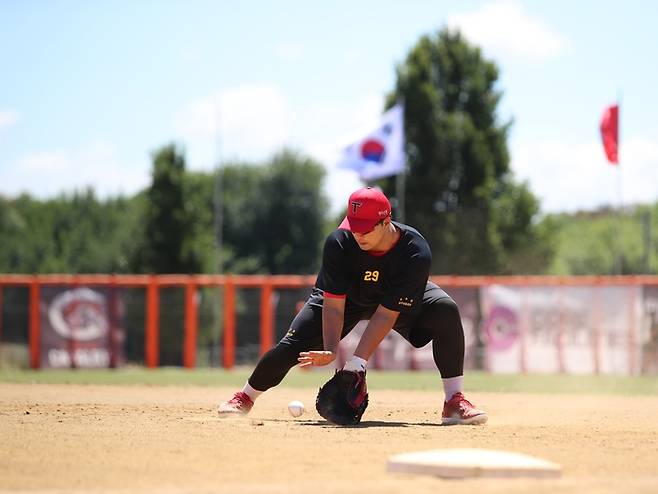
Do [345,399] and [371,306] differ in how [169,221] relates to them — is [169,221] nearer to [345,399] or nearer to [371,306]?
[371,306]

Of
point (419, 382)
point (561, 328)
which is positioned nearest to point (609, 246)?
point (561, 328)

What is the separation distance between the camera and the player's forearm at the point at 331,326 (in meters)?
8.59

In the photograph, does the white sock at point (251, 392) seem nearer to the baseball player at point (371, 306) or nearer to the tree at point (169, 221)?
the baseball player at point (371, 306)

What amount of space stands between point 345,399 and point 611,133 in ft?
68.9

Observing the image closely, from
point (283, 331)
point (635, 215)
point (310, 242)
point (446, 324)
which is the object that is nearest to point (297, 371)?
point (283, 331)

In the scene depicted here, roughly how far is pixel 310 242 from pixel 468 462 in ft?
202

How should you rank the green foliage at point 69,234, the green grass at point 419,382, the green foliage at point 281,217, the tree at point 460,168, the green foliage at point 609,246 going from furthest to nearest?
1. the green foliage at point 609,246
2. the green foliage at point 281,217
3. the green foliage at point 69,234
4. the tree at point 460,168
5. the green grass at point 419,382

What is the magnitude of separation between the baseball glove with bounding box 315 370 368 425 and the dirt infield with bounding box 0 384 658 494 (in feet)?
0.49

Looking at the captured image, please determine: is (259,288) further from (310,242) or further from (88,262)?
(310,242)

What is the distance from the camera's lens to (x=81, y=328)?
2506cm

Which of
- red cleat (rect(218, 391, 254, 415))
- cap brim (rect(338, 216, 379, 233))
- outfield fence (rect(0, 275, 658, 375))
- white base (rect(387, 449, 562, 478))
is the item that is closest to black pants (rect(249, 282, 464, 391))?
red cleat (rect(218, 391, 254, 415))

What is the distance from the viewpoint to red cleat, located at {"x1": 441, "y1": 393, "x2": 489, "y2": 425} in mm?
8984

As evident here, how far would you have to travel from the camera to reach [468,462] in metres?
6.05

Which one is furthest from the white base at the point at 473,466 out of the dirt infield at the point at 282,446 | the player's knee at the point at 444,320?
the player's knee at the point at 444,320
